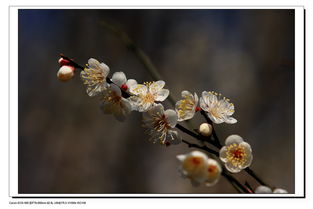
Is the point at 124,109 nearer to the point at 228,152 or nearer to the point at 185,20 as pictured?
the point at 228,152

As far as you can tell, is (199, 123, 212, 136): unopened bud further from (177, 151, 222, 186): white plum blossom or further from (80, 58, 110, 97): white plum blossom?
(80, 58, 110, 97): white plum blossom

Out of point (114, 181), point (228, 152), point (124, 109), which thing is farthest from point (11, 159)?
point (114, 181)

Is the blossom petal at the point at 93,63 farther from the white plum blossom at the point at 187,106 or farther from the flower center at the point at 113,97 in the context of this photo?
the white plum blossom at the point at 187,106

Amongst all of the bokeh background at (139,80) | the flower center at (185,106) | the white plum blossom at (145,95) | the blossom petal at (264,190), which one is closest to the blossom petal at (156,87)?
the white plum blossom at (145,95)

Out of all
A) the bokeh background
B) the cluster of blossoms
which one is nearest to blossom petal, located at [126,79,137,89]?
the cluster of blossoms

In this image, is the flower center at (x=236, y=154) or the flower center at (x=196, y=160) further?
the flower center at (x=236, y=154)

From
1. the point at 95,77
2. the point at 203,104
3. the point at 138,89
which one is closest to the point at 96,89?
the point at 95,77

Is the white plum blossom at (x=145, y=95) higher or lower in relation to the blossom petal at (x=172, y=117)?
higher
